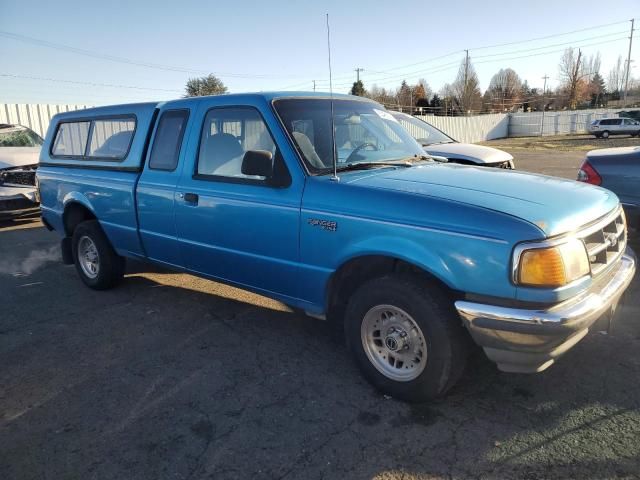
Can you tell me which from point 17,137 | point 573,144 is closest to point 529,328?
point 17,137

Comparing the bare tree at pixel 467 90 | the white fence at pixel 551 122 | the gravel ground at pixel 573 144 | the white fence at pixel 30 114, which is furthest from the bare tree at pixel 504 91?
the white fence at pixel 30 114

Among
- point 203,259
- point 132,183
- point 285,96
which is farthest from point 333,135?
point 132,183

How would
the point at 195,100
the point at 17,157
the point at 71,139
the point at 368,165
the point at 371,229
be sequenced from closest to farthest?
the point at 371,229 < the point at 368,165 < the point at 195,100 < the point at 71,139 < the point at 17,157

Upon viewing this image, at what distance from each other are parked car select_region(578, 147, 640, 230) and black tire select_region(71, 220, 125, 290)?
556 centimetres

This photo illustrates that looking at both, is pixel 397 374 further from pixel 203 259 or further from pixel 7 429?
pixel 7 429

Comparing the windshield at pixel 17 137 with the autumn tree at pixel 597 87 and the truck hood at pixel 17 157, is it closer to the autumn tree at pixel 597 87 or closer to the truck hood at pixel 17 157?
the truck hood at pixel 17 157

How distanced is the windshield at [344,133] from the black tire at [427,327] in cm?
101

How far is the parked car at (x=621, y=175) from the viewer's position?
5.35 metres

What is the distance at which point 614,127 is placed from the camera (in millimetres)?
38969

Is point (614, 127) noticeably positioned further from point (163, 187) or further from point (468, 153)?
point (163, 187)

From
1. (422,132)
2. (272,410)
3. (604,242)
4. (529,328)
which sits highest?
(422,132)

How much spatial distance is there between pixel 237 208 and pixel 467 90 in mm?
63055

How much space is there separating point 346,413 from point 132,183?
309 cm

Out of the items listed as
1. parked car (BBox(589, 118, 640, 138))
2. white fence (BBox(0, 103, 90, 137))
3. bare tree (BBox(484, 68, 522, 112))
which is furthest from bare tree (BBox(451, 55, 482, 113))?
white fence (BBox(0, 103, 90, 137))
